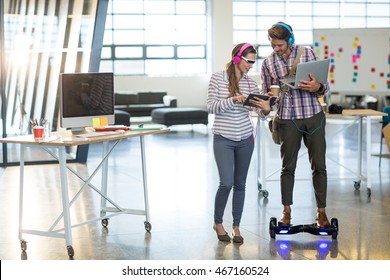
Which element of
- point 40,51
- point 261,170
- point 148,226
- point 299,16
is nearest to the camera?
point 148,226

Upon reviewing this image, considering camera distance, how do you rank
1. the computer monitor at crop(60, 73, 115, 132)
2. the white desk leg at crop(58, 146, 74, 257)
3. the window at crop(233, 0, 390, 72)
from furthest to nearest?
the window at crop(233, 0, 390, 72) < the computer monitor at crop(60, 73, 115, 132) < the white desk leg at crop(58, 146, 74, 257)

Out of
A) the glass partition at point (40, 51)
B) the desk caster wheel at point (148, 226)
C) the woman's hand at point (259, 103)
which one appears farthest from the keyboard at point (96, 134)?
the glass partition at point (40, 51)

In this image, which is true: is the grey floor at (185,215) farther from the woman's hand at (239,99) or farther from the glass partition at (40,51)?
the woman's hand at (239,99)

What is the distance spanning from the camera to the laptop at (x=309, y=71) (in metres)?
6.09

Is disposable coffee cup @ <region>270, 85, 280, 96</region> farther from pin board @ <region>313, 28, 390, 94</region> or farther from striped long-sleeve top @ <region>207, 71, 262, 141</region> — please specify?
pin board @ <region>313, 28, 390, 94</region>

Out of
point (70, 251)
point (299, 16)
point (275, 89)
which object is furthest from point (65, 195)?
point (299, 16)

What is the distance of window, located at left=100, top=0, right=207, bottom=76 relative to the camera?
80.1ft

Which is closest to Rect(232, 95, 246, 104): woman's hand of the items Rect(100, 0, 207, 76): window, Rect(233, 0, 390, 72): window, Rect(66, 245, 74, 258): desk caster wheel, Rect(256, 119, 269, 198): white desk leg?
Rect(66, 245, 74, 258): desk caster wheel

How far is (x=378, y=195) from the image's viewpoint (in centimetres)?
862

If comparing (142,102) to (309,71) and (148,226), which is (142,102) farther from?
(309,71)

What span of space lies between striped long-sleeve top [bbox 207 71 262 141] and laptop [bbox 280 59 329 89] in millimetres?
308

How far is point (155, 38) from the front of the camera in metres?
24.8

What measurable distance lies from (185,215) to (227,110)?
1819 mm

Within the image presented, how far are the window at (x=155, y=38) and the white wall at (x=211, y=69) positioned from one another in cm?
49
